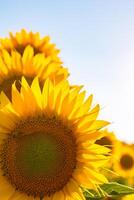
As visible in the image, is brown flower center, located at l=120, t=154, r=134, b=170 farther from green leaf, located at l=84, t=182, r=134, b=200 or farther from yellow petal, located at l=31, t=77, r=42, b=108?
yellow petal, located at l=31, t=77, r=42, b=108

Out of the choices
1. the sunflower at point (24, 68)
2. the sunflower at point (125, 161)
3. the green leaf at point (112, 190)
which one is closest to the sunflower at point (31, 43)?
the sunflower at point (24, 68)

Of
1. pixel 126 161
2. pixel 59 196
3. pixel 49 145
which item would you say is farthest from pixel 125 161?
pixel 49 145

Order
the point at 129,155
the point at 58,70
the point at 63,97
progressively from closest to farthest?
the point at 63,97 < the point at 58,70 < the point at 129,155

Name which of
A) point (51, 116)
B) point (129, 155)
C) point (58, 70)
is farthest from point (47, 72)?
point (129, 155)

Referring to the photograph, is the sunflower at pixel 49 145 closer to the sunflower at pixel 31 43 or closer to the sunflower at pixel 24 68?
the sunflower at pixel 24 68

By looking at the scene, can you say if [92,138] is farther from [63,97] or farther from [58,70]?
[58,70]

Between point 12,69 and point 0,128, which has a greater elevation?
point 12,69
